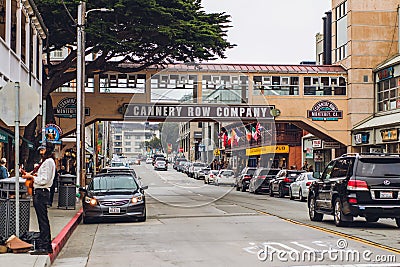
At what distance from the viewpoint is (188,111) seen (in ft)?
133

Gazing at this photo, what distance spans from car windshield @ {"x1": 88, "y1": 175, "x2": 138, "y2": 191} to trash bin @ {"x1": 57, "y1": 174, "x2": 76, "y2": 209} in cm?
248

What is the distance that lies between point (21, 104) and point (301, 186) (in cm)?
2143

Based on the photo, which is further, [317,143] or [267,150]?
[267,150]

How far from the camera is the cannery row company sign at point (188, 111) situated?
40.2 meters

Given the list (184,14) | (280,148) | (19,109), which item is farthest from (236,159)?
(19,109)

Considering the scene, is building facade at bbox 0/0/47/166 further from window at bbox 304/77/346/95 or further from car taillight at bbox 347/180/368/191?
window at bbox 304/77/346/95

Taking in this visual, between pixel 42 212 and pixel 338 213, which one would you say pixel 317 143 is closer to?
pixel 338 213

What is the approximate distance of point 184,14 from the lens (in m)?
31.4

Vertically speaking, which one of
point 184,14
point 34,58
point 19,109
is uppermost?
point 184,14

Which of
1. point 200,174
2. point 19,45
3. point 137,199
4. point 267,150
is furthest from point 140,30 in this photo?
point 200,174

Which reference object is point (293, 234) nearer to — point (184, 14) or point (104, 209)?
point (104, 209)

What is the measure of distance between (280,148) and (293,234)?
4444 centimetres

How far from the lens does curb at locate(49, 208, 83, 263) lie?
1281 cm

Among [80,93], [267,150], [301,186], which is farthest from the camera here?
[267,150]
